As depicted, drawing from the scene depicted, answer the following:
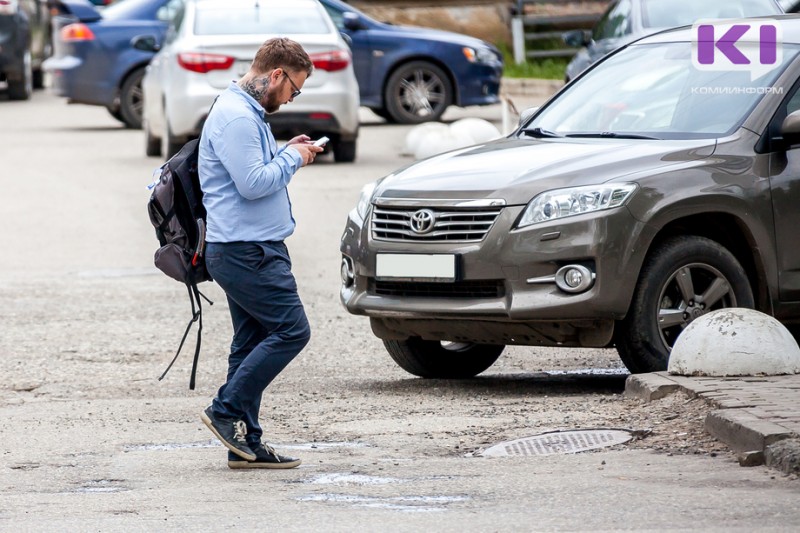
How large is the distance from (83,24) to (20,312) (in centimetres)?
1069

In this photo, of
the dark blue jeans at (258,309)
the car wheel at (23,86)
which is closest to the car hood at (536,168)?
the dark blue jeans at (258,309)

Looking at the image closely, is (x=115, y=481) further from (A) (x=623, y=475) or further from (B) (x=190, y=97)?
(B) (x=190, y=97)

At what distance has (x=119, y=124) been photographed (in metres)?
23.6

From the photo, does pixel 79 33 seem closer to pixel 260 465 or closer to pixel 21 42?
pixel 21 42

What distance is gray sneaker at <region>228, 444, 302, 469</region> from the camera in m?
6.29

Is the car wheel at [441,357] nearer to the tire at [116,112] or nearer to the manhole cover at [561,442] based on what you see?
the manhole cover at [561,442]

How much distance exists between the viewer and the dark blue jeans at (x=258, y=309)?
622 cm

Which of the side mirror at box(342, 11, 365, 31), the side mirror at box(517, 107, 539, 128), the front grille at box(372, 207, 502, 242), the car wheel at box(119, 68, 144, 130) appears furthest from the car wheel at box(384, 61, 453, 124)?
the front grille at box(372, 207, 502, 242)

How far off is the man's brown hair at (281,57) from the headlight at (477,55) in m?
14.4

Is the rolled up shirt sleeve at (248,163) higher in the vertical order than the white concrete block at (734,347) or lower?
higher

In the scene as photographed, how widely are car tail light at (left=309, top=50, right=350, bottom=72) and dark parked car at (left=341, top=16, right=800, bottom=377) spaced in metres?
8.46

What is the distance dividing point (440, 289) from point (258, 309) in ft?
5.23

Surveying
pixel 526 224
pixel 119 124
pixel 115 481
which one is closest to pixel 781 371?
pixel 526 224

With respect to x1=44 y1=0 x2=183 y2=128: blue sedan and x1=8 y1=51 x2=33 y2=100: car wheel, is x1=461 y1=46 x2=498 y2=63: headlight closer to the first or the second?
x1=44 y1=0 x2=183 y2=128: blue sedan
